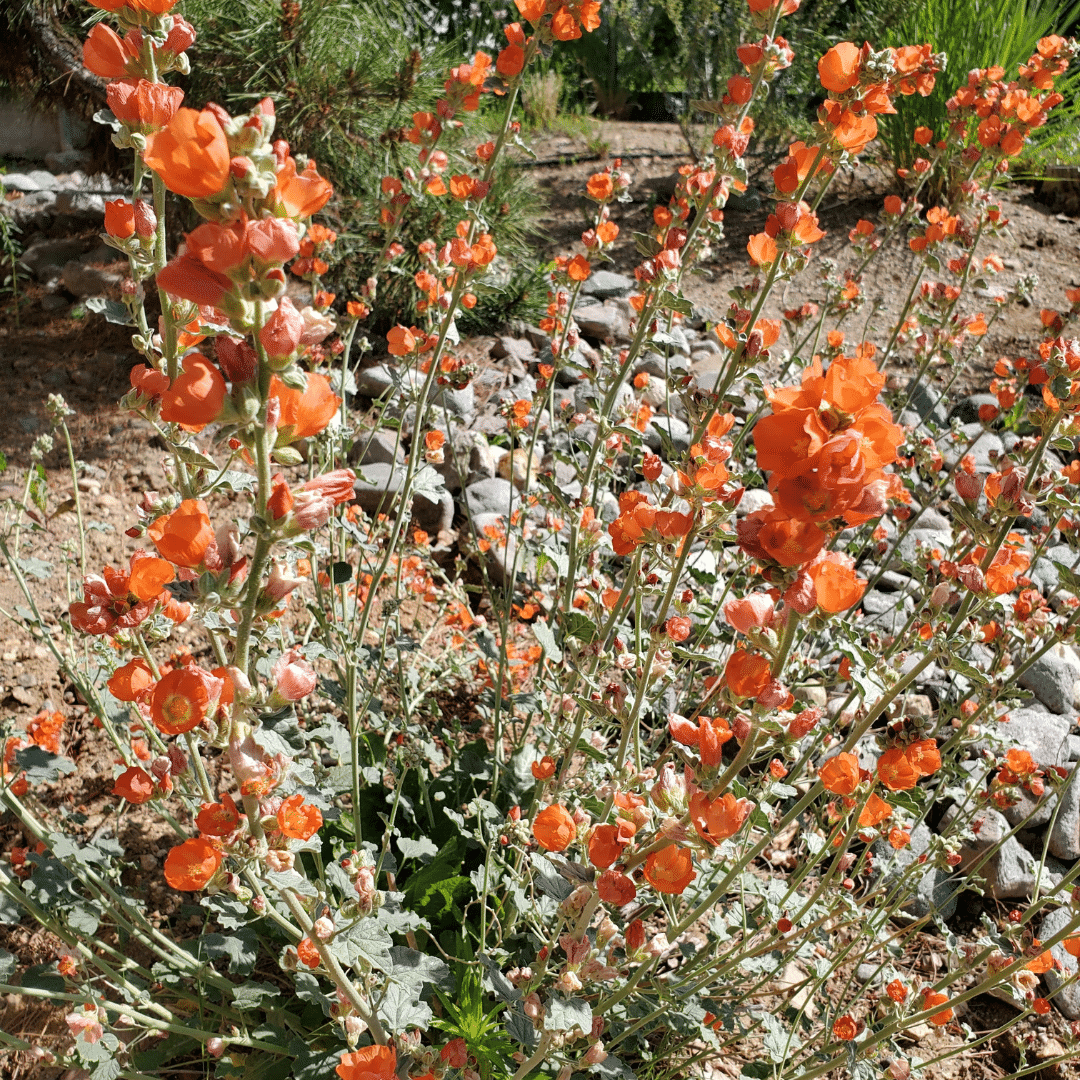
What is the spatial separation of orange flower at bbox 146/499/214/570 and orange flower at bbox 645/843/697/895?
66 cm

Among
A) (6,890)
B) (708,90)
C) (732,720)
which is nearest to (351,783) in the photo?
(6,890)

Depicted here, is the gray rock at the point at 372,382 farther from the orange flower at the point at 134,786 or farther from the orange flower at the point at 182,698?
the orange flower at the point at 182,698

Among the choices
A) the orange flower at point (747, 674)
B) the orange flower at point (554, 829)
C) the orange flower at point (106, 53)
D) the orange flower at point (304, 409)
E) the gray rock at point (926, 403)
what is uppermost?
the orange flower at point (106, 53)

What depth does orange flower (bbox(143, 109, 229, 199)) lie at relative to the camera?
2.39 feet

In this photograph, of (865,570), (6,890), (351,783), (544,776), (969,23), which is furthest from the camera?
(969,23)

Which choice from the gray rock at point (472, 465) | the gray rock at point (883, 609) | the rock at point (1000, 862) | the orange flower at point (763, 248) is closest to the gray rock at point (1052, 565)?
→ the gray rock at point (883, 609)

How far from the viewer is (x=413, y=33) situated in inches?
235

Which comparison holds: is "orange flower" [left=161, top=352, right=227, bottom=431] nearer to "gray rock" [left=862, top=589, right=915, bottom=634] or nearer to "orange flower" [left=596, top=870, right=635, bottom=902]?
"orange flower" [left=596, top=870, right=635, bottom=902]

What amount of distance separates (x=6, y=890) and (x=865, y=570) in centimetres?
329

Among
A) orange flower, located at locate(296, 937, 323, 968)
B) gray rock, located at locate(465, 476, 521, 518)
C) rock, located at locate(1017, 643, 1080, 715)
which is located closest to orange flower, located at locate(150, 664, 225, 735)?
orange flower, located at locate(296, 937, 323, 968)

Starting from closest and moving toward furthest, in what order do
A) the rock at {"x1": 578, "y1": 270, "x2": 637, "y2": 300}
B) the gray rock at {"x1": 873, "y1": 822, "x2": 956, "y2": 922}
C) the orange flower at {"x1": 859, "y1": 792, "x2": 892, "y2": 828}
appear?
the orange flower at {"x1": 859, "y1": 792, "x2": 892, "y2": 828} < the gray rock at {"x1": 873, "y1": 822, "x2": 956, "y2": 922} < the rock at {"x1": 578, "y1": 270, "x2": 637, "y2": 300}

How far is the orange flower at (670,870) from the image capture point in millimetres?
1074

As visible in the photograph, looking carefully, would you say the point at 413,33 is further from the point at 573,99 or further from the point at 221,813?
the point at 221,813

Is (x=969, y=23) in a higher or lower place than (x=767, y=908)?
higher
